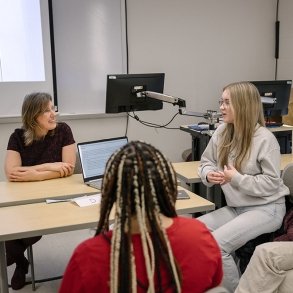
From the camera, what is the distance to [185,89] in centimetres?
429

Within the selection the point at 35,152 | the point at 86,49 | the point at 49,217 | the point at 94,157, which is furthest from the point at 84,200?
the point at 86,49

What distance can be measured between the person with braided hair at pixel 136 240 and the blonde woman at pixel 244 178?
107 centimetres

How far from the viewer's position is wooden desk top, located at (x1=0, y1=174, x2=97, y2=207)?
2048 millimetres

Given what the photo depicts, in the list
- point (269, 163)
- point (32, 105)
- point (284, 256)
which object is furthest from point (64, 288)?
point (32, 105)

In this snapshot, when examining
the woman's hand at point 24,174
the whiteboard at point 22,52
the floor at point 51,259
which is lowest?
the floor at point 51,259

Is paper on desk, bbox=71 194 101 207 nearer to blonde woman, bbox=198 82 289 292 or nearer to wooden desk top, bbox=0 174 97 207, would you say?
wooden desk top, bbox=0 174 97 207

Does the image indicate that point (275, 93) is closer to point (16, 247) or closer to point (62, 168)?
point (62, 168)

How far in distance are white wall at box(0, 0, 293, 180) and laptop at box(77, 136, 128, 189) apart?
1704 millimetres

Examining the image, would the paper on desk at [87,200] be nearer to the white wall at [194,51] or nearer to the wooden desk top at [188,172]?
the wooden desk top at [188,172]

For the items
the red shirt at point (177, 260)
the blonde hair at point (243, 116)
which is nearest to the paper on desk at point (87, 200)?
the blonde hair at point (243, 116)

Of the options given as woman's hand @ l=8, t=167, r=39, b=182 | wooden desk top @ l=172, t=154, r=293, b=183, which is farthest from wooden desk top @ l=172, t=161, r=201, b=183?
woman's hand @ l=8, t=167, r=39, b=182

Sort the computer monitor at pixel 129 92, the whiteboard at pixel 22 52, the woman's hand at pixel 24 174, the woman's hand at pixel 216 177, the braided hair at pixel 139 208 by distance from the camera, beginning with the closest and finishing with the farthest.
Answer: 1. the braided hair at pixel 139 208
2. the woman's hand at pixel 216 177
3. the woman's hand at pixel 24 174
4. the computer monitor at pixel 129 92
5. the whiteboard at pixel 22 52

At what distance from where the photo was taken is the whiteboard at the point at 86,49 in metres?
3.74

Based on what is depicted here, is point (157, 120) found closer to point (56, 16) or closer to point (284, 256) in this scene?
point (56, 16)
